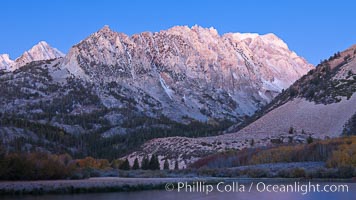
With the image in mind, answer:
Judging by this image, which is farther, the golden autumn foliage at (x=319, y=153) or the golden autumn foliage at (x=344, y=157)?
the golden autumn foliage at (x=319, y=153)

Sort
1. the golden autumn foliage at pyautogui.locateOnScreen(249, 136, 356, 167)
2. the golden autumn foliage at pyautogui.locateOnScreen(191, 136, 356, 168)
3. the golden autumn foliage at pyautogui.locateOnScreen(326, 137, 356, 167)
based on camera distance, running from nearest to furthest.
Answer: the golden autumn foliage at pyautogui.locateOnScreen(326, 137, 356, 167) → the golden autumn foliage at pyautogui.locateOnScreen(249, 136, 356, 167) → the golden autumn foliage at pyautogui.locateOnScreen(191, 136, 356, 168)

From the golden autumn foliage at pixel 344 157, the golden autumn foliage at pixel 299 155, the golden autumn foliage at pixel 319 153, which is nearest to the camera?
the golden autumn foliage at pixel 344 157

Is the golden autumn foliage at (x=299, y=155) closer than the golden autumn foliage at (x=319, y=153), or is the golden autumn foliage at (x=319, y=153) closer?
the golden autumn foliage at (x=319, y=153)

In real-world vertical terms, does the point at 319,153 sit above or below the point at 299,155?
above

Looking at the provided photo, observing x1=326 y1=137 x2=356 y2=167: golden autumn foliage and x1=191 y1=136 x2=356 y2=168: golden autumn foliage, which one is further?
x1=191 y1=136 x2=356 y2=168: golden autumn foliage

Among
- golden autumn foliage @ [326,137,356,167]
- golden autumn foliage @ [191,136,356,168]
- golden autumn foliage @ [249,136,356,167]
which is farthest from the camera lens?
golden autumn foliage @ [191,136,356,168]

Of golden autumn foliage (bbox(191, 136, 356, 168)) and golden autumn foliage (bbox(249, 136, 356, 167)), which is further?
golden autumn foliage (bbox(191, 136, 356, 168))

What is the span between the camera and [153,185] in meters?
88.6

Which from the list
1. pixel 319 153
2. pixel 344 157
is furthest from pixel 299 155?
pixel 344 157

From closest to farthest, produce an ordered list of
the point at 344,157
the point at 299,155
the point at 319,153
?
the point at 344,157 < the point at 319,153 < the point at 299,155

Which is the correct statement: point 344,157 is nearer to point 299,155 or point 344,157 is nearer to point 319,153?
point 319,153

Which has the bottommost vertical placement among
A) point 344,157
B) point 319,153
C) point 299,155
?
point 344,157

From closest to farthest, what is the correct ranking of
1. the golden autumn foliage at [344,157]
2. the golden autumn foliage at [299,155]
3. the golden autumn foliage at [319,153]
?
the golden autumn foliage at [344,157] < the golden autumn foliage at [319,153] < the golden autumn foliage at [299,155]

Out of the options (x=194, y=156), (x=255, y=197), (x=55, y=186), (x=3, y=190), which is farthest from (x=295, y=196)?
(x=194, y=156)
